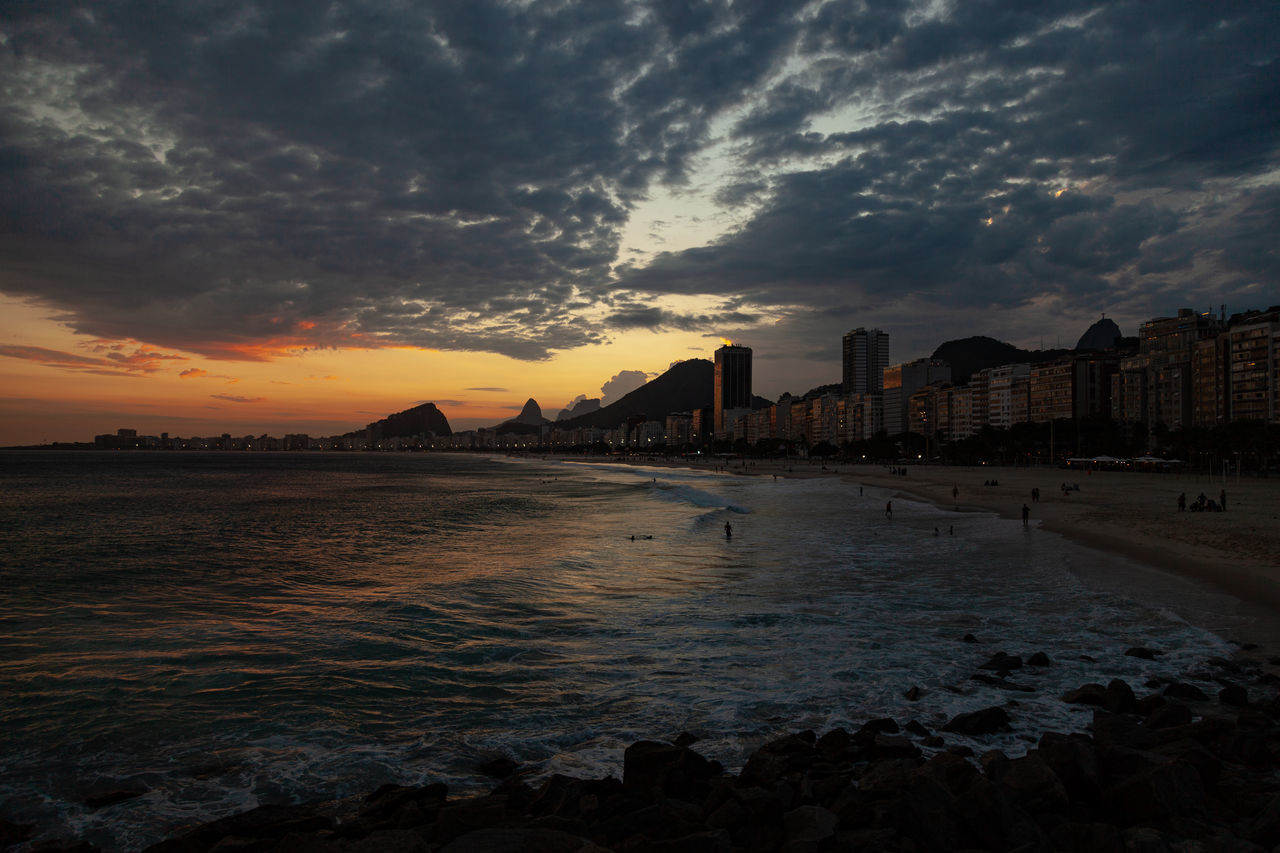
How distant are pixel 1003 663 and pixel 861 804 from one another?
703 centimetres

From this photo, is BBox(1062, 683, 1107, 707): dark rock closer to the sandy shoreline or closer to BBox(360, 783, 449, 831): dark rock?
the sandy shoreline

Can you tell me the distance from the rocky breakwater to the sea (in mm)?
889

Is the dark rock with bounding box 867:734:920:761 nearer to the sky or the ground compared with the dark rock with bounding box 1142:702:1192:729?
nearer to the ground

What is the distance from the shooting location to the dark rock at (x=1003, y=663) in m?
12.2

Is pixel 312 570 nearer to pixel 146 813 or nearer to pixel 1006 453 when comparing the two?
pixel 146 813

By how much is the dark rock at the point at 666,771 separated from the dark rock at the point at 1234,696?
7.89 meters

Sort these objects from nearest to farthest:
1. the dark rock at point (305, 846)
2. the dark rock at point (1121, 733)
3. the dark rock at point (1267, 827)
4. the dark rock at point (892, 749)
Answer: the dark rock at point (305, 846)
the dark rock at point (1267, 827)
the dark rock at point (1121, 733)
the dark rock at point (892, 749)

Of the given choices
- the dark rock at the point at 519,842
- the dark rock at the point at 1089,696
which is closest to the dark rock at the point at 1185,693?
the dark rock at the point at 1089,696

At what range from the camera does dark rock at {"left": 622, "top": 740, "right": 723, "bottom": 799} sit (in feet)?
25.2

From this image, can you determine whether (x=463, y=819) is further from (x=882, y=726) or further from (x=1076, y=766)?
(x=1076, y=766)

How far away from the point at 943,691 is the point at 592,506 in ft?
150

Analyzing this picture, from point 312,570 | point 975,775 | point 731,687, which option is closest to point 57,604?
point 312,570

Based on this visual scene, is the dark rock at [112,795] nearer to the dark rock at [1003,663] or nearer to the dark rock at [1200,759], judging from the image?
the dark rock at [1200,759]

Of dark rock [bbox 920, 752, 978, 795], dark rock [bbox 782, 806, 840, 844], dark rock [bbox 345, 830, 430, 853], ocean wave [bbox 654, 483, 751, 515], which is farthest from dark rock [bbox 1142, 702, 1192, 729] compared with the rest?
ocean wave [bbox 654, 483, 751, 515]
